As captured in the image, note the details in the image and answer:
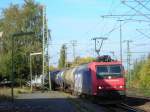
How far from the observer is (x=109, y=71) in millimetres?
32281

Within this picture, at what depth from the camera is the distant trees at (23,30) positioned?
72438mm

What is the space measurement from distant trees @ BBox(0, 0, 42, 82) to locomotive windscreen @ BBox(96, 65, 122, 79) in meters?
39.7

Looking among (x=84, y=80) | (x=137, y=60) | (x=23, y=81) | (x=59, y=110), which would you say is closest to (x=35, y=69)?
(x=23, y=81)

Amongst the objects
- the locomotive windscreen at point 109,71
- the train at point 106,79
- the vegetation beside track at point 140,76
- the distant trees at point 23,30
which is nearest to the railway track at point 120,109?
the train at point 106,79

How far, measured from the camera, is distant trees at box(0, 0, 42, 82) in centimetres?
7244

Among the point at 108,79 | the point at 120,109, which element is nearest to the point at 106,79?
the point at 108,79

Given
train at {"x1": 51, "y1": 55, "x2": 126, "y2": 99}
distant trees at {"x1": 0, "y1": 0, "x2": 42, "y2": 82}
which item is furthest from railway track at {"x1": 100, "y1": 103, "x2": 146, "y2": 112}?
distant trees at {"x1": 0, "y1": 0, "x2": 42, "y2": 82}

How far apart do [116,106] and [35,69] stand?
42.6m

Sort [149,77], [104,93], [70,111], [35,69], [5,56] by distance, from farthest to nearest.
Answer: [35,69] → [5,56] → [149,77] → [104,93] → [70,111]

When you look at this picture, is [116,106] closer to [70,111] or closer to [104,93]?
[104,93]

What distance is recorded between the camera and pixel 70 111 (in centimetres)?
2525

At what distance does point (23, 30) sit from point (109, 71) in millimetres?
45732

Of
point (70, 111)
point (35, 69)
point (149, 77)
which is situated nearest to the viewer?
point (70, 111)

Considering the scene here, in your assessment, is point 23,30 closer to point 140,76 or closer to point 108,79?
point 140,76
